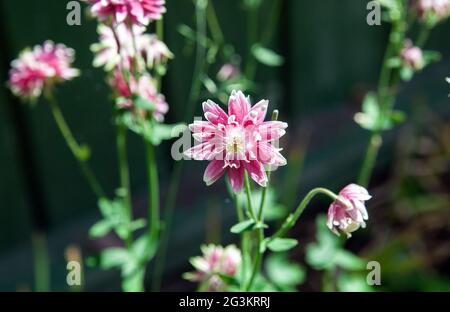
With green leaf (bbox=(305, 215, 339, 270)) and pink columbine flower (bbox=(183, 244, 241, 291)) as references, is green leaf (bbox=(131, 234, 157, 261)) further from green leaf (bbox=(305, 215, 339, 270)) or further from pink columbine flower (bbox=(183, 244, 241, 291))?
green leaf (bbox=(305, 215, 339, 270))

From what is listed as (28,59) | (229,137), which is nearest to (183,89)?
(28,59)

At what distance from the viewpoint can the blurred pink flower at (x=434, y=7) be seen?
5.68ft

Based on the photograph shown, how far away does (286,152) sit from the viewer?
118 inches

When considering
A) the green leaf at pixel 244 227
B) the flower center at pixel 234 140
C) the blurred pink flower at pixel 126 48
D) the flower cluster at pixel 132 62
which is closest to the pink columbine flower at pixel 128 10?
the flower cluster at pixel 132 62

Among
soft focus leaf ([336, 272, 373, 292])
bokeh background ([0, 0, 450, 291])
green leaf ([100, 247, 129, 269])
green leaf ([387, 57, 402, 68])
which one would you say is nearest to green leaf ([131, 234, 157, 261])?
green leaf ([100, 247, 129, 269])

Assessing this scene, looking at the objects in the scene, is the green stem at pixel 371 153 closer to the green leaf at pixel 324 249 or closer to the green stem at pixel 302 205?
the green leaf at pixel 324 249

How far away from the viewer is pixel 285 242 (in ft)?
4.10

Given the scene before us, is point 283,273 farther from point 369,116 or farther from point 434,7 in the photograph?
point 434,7

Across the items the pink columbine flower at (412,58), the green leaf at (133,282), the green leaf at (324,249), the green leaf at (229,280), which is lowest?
the green leaf at (229,280)

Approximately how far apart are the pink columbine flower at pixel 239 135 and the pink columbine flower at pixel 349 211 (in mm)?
152

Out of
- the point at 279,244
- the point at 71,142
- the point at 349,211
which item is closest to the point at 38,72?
the point at 71,142

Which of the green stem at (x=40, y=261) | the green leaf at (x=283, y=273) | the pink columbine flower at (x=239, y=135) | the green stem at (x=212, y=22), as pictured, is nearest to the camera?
the pink columbine flower at (x=239, y=135)

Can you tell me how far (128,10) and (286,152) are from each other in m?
1.82
